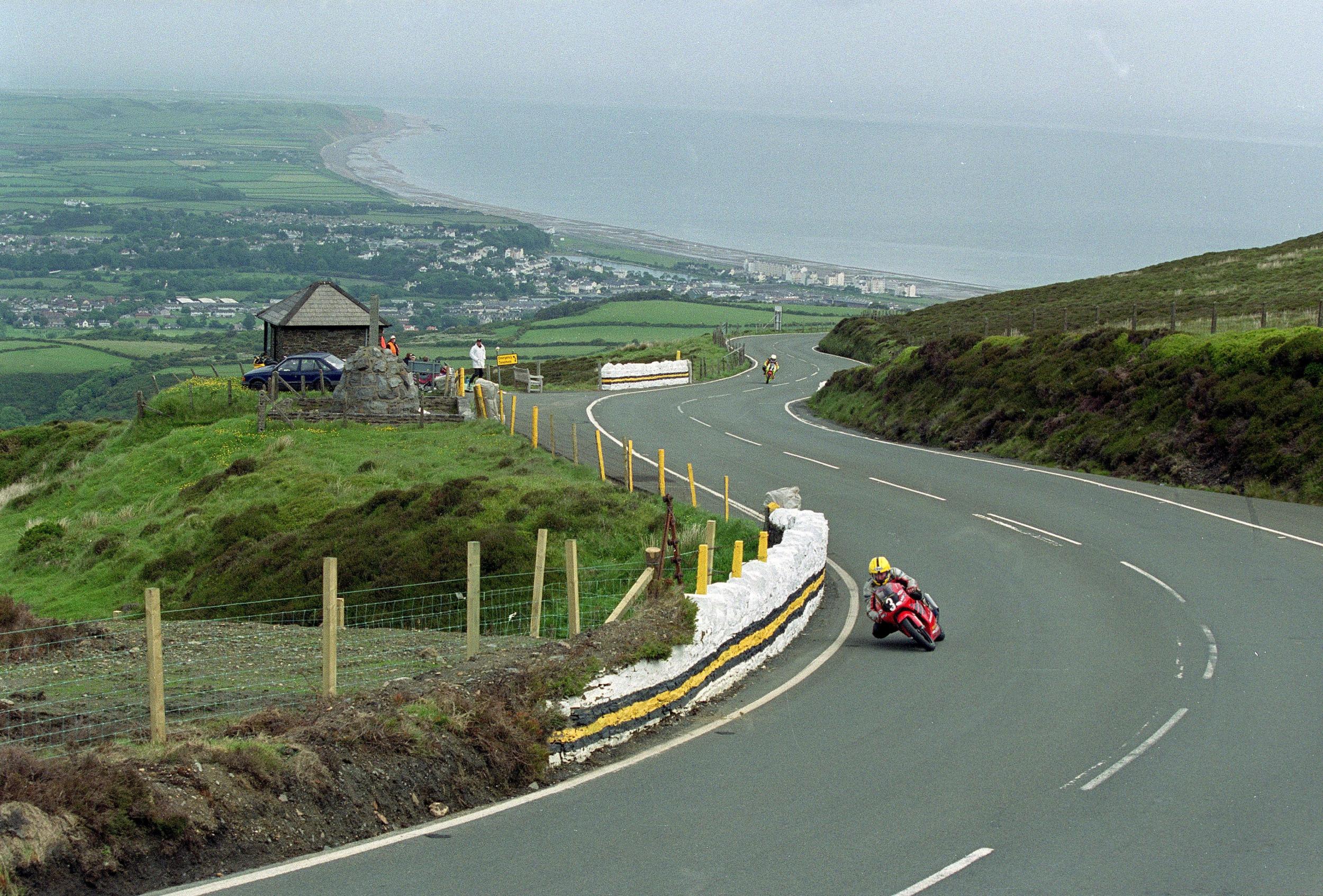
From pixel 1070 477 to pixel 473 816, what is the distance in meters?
23.2

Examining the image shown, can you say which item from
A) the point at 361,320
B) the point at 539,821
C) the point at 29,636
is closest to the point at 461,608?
the point at 29,636

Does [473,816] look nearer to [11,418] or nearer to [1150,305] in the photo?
[1150,305]

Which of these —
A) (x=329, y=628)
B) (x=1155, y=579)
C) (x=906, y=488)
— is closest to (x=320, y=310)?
(x=906, y=488)

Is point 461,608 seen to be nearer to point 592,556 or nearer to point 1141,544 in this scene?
point 592,556

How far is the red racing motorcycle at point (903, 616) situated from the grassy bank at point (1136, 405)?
13.3m

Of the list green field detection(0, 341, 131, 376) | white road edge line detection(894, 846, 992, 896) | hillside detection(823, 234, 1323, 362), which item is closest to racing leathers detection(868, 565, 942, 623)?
white road edge line detection(894, 846, 992, 896)

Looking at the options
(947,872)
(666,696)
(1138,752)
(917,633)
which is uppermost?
(947,872)

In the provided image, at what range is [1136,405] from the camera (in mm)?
31719

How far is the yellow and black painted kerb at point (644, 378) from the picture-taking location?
2216 inches

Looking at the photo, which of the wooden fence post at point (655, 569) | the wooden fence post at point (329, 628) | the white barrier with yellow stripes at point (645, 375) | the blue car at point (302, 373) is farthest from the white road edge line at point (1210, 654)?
the white barrier with yellow stripes at point (645, 375)

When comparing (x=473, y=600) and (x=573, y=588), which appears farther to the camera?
(x=573, y=588)

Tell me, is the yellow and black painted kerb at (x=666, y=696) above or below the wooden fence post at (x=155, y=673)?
below

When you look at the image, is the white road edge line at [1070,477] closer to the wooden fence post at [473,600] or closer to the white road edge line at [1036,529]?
the white road edge line at [1036,529]

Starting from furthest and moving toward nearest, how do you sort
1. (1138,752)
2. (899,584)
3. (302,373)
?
1. (302,373)
2. (899,584)
3. (1138,752)
